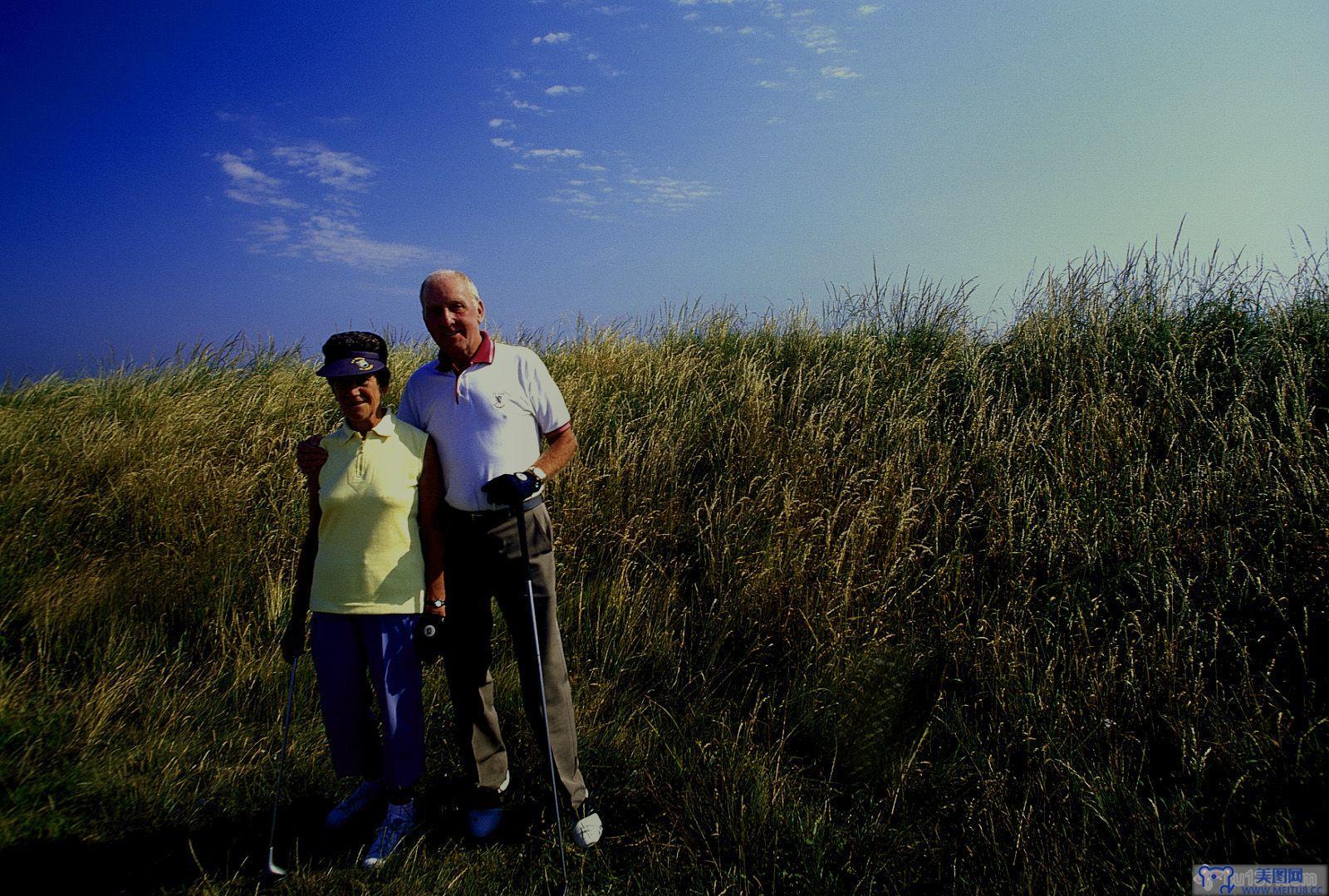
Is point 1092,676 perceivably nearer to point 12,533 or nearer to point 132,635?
point 132,635

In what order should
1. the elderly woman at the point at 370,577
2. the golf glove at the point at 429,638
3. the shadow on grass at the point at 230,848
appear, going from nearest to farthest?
the shadow on grass at the point at 230,848, the elderly woman at the point at 370,577, the golf glove at the point at 429,638

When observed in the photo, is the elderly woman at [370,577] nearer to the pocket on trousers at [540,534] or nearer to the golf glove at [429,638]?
the golf glove at [429,638]

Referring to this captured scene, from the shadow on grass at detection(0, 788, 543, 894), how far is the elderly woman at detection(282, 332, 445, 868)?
0.51 ft

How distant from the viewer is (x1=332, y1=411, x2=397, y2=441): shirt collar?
3068 mm

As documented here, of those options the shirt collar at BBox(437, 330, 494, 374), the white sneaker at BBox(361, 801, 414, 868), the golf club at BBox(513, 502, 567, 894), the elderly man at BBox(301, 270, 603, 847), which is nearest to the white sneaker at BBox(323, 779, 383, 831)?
the white sneaker at BBox(361, 801, 414, 868)

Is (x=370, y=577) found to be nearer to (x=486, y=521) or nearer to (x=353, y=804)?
(x=486, y=521)

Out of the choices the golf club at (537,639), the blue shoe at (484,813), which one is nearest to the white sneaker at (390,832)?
the blue shoe at (484,813)

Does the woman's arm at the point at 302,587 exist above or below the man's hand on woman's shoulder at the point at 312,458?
below

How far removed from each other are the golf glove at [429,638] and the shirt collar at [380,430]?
2.87 ft

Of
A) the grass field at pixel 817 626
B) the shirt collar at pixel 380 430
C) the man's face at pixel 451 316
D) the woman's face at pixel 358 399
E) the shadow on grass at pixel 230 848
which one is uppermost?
the man's face at pixel 451 316

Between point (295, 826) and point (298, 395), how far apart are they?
4.81 meters

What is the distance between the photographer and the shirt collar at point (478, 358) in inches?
125

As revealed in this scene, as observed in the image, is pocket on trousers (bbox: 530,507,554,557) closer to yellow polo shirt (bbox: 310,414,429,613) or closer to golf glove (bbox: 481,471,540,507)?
golf glove (bbox: 481,471,540,507)

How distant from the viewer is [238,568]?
15.9ft
